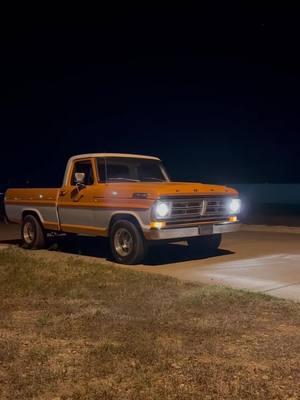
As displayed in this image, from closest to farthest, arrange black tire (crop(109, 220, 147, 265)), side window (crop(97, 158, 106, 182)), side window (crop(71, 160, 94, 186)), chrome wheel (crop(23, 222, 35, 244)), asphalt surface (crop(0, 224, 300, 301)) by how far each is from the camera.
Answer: asphalt surface (crop(0, 224, 300, 301)), black tire (crop(109, 220, 147, 265)), side window (crop(97, 158, 106, 182)), side window (crop(71, 160, 94, 186)), chrome wheel (crop(23, 222, 35, 244))

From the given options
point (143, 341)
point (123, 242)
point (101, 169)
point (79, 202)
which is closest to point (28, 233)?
point (79, 202)

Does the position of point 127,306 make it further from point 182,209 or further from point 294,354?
point 182,209

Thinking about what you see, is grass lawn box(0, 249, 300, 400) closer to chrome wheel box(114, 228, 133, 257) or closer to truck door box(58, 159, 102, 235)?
chrome wheel box(114, 228, 133, 257)

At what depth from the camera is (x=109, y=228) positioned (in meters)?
10.3

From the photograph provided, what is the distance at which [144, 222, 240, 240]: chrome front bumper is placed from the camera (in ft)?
31.2

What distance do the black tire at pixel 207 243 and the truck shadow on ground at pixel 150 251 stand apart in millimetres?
121

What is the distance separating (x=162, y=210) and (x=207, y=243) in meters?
2.34

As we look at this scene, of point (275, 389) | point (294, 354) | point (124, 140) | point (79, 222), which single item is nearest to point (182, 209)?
point (79, 222)

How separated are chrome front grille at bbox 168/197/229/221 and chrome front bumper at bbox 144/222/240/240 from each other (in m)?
0.18

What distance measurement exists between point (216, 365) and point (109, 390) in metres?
0.98

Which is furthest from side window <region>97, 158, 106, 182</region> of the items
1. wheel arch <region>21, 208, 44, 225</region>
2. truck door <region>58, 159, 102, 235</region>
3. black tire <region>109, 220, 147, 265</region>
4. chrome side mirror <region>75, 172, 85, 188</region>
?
wheel arch <region>21, 208, 44, 225</region>

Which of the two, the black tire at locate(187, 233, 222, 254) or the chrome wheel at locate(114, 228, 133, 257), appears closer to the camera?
the chrome wheel at locate(114, 228, 133, 257)

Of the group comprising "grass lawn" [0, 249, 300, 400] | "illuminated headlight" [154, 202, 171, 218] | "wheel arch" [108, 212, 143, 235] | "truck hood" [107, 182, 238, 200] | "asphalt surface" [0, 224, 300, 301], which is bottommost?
"asphalt surface" [0, 224, 300, 301]

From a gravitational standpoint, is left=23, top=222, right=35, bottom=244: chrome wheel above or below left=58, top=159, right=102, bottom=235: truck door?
below
